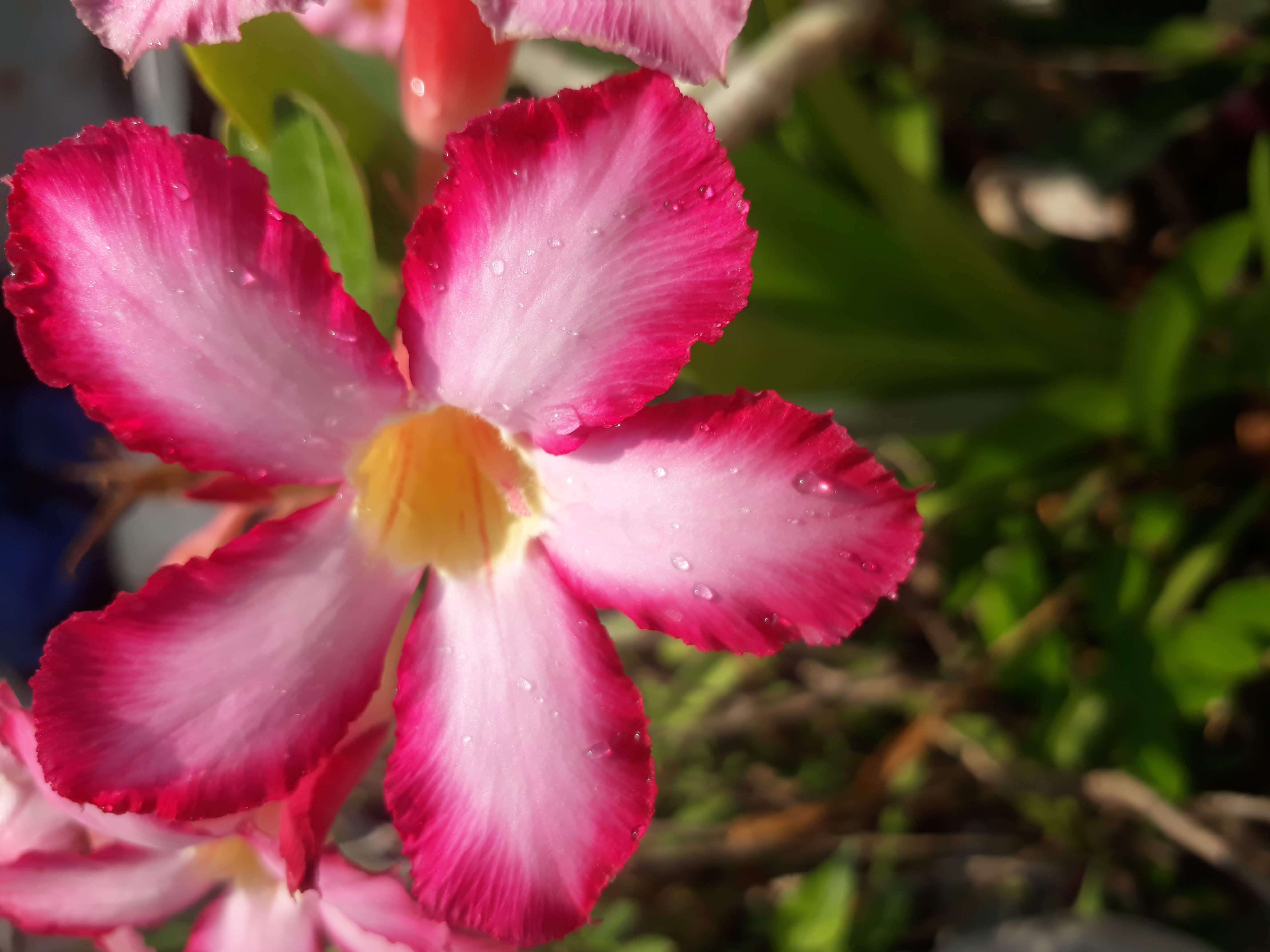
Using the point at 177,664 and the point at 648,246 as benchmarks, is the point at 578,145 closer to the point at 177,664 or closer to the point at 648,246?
the point at 648,246

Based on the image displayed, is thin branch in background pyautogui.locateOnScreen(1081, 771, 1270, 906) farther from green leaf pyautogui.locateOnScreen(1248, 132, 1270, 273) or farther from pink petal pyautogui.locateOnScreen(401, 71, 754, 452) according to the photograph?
pink petal pyautogui.locateOnScreen(401, 71, 754, 452)

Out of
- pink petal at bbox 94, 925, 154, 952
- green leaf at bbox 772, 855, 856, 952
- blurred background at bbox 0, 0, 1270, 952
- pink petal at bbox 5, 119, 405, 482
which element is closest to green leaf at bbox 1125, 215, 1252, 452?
blurred background at bbox 0, 0, 1270, 952

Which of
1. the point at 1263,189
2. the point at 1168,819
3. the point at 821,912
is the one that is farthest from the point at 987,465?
the point at 821,912

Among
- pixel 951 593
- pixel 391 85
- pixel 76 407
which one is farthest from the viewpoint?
pixel 76 407

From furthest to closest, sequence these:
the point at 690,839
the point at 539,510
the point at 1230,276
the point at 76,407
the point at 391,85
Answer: the point at 76,407 → the point at 690,839 → the point at 1230,276 → the point at 391,85 → the point at 539,510

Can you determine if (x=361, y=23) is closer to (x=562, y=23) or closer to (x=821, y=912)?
(x=562, y=23)

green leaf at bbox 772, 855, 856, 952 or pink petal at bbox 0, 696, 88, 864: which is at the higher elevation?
pink petal at bbox 0, 696, 88, 864

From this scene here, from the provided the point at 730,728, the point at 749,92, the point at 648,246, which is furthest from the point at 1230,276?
the point at 648,246
